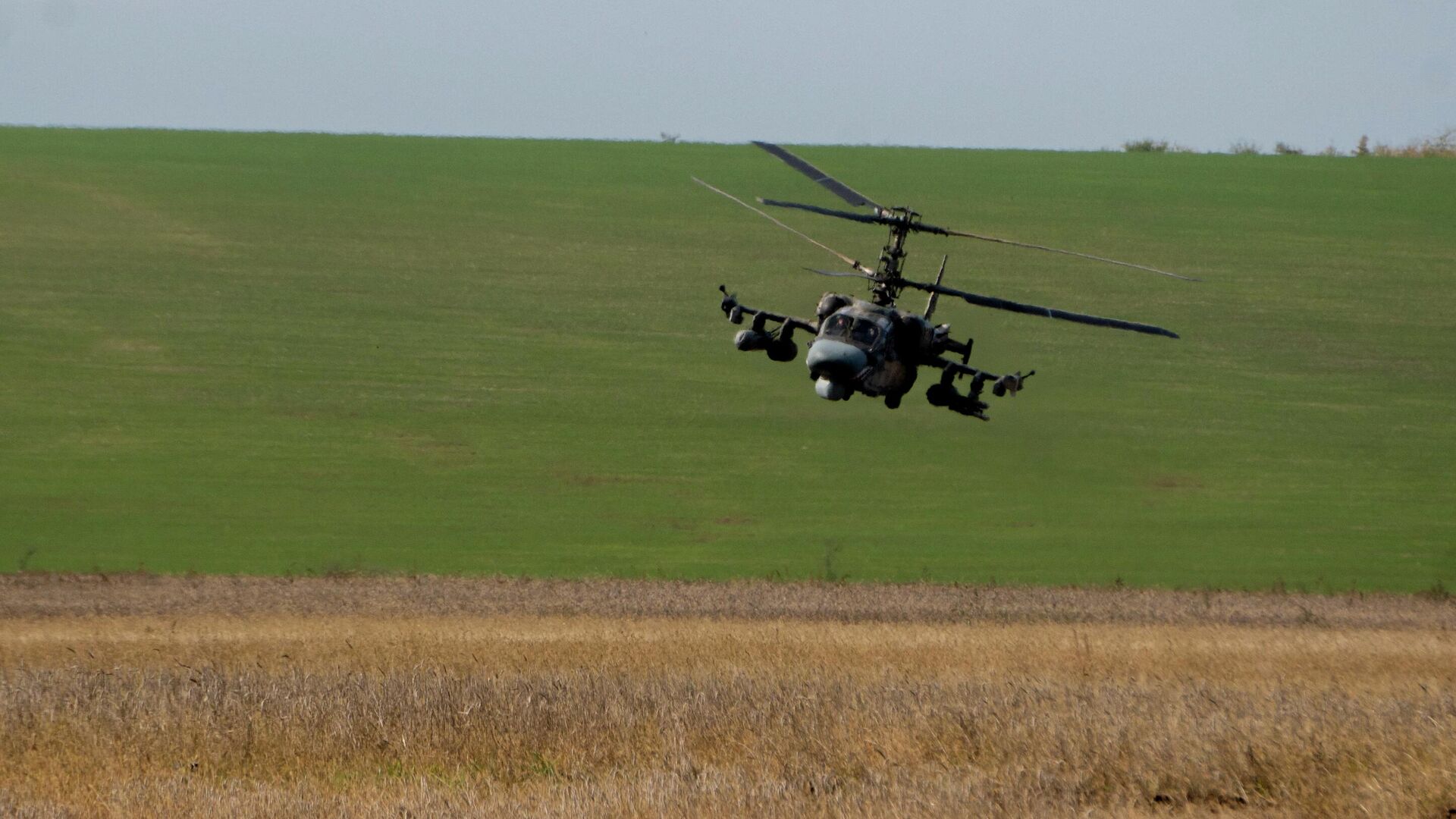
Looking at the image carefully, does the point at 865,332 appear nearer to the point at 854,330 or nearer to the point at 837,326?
the point at 854,330

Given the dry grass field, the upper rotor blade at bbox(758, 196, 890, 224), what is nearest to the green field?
the dry grass field

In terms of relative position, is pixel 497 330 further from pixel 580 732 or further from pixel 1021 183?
pixel 580 732

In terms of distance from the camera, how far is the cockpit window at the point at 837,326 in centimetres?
1659

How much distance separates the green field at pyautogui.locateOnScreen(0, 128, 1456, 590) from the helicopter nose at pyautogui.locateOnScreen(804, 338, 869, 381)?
43.9 feet

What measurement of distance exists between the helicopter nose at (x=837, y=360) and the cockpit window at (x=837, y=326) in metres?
0.17

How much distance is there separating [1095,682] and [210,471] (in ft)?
89.8

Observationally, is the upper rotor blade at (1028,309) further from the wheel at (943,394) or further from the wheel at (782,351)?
the wheel at (782,351)

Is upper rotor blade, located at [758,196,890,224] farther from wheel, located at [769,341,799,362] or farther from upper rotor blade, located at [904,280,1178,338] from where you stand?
wheel, located at [769,341,799,362]

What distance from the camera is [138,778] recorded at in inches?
444

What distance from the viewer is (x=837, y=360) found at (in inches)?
640

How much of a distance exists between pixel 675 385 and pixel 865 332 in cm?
2923

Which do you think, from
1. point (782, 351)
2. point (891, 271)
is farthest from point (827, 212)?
point (782, 351)

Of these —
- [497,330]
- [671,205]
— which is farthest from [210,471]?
[671,205]

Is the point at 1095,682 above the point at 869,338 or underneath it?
underneath
